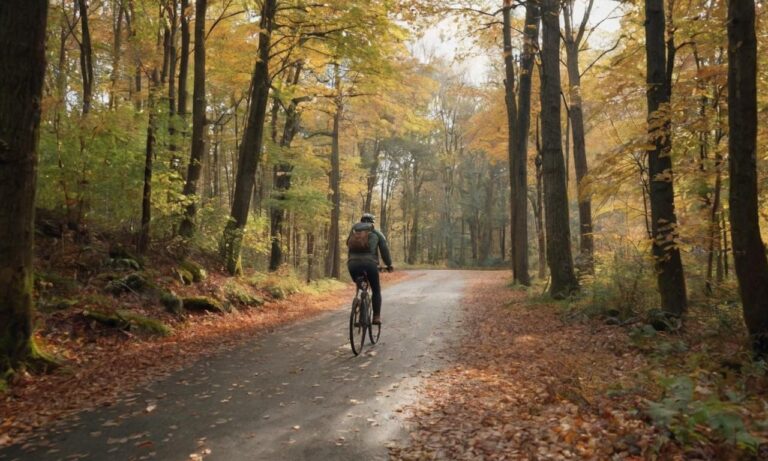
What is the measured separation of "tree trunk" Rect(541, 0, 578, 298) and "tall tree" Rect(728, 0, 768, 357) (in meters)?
6.30

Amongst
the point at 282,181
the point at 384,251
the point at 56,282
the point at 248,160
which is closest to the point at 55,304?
the point at 56,282

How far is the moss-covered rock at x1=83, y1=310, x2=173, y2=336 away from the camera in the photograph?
7.75m

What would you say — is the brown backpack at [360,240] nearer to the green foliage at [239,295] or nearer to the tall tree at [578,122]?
the green foliage at [239,295]

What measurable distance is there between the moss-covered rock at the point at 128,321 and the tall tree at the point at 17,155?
193 cm

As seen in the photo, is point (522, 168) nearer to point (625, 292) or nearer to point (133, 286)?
point (625, 292)

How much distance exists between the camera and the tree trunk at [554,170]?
1150 cm

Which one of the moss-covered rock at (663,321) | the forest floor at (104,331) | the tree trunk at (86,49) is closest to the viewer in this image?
the forest floor at (104,331)

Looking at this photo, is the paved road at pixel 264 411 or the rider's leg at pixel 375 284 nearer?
the paved road at pixel 264 411

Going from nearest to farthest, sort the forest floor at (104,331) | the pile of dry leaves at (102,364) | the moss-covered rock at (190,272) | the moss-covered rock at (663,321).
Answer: the pile of dry leaves at (102,364) → the forest floor at (104,331) → the moss-covered rock at (663,321) → the moss-covered rock at (190,272)

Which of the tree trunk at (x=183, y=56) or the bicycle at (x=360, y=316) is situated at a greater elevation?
the tree trunk at (x=183, y=56)

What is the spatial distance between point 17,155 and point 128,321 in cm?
348

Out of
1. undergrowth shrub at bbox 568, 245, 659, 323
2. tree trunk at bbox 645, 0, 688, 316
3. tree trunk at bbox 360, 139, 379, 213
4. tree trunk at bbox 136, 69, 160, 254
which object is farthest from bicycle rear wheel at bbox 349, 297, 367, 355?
tree trunk at bbox 360, 139, 379, 213

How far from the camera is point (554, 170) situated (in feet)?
37.6

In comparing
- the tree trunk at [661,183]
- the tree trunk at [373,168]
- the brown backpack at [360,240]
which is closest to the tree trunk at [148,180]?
the brown backpack at [360,240]
